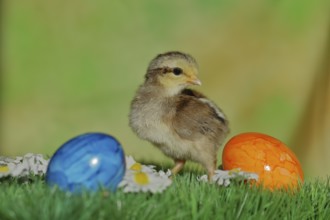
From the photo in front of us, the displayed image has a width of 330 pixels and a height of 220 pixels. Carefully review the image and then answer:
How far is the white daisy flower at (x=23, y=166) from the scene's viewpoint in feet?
5.57

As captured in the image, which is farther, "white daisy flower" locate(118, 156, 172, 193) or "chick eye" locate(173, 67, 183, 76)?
"chick eye" locate(173, 67, 183, 76)

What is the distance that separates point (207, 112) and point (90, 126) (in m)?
0.79

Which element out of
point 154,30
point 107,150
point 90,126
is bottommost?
point 90,126

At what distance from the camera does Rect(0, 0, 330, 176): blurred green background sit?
2.56 meters

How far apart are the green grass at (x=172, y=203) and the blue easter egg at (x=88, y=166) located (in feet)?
0.10

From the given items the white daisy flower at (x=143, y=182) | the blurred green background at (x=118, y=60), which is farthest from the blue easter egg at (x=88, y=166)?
the blurred green background at (x=118, y=60)

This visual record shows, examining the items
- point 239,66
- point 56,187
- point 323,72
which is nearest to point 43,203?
point 56,187

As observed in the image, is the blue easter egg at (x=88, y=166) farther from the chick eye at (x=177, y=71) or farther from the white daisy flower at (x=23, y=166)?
the chick eye at (x=177, y=71)

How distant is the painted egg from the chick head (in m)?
0.21

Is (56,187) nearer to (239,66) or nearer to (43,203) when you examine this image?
(43,203)

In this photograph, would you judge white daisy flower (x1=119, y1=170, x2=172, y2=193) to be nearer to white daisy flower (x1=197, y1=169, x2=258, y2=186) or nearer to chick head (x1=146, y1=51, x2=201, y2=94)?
white daisy flower (x1=197, y1=169, x2=258, y2=186)

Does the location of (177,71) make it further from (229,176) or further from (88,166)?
(88,166)

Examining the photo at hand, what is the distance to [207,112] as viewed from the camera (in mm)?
1854

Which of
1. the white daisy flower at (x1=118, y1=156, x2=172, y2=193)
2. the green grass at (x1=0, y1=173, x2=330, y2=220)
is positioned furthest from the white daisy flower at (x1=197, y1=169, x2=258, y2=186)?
the white daisy flower at (x1=118, y1=156, x2=172, y2=193)
